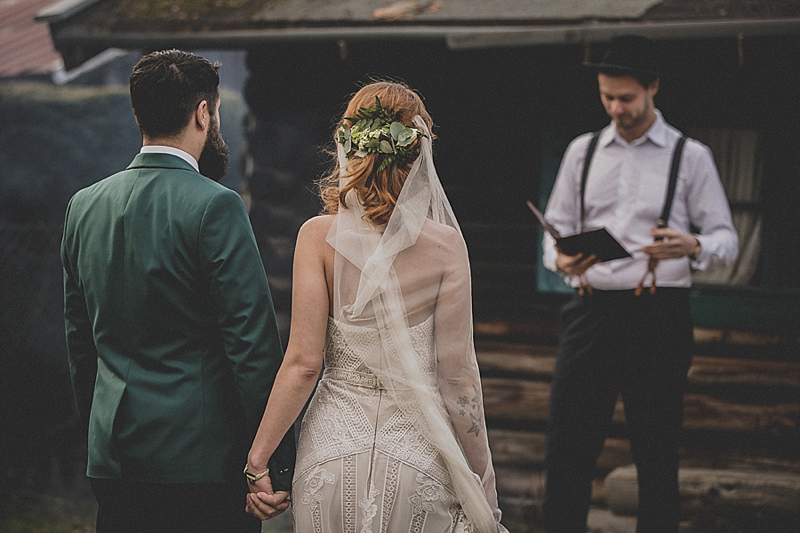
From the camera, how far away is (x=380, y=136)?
322cm

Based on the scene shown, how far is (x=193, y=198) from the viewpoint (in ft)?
10.6

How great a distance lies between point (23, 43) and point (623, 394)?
981 cm

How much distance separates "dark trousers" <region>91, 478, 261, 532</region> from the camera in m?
3.31

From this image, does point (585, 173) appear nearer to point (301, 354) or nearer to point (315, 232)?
point (315, 232)

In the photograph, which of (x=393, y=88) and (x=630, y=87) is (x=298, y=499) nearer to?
(x=393, y=88)

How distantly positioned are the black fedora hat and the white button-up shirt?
10.5 inches

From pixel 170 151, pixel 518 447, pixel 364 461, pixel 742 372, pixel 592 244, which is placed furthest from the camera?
pixel 518 447

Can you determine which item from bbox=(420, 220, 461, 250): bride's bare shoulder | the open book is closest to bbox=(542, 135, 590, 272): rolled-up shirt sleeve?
the open book

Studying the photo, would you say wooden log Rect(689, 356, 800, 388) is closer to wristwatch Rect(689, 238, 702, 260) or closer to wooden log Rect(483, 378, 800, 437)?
wooden log Rect(483, 378, 800, 437)

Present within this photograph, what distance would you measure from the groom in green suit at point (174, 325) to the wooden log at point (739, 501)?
3372 millimetres

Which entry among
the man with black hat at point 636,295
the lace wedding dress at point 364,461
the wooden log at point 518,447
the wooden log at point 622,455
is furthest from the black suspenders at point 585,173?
the wooden log at point 518,447

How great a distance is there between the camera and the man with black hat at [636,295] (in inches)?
191

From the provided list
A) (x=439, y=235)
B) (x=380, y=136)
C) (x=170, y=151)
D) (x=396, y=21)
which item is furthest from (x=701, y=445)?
(x=170, y=151)

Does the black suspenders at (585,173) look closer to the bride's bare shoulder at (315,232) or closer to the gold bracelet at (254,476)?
the bride's bare shoulder at (315,232)
